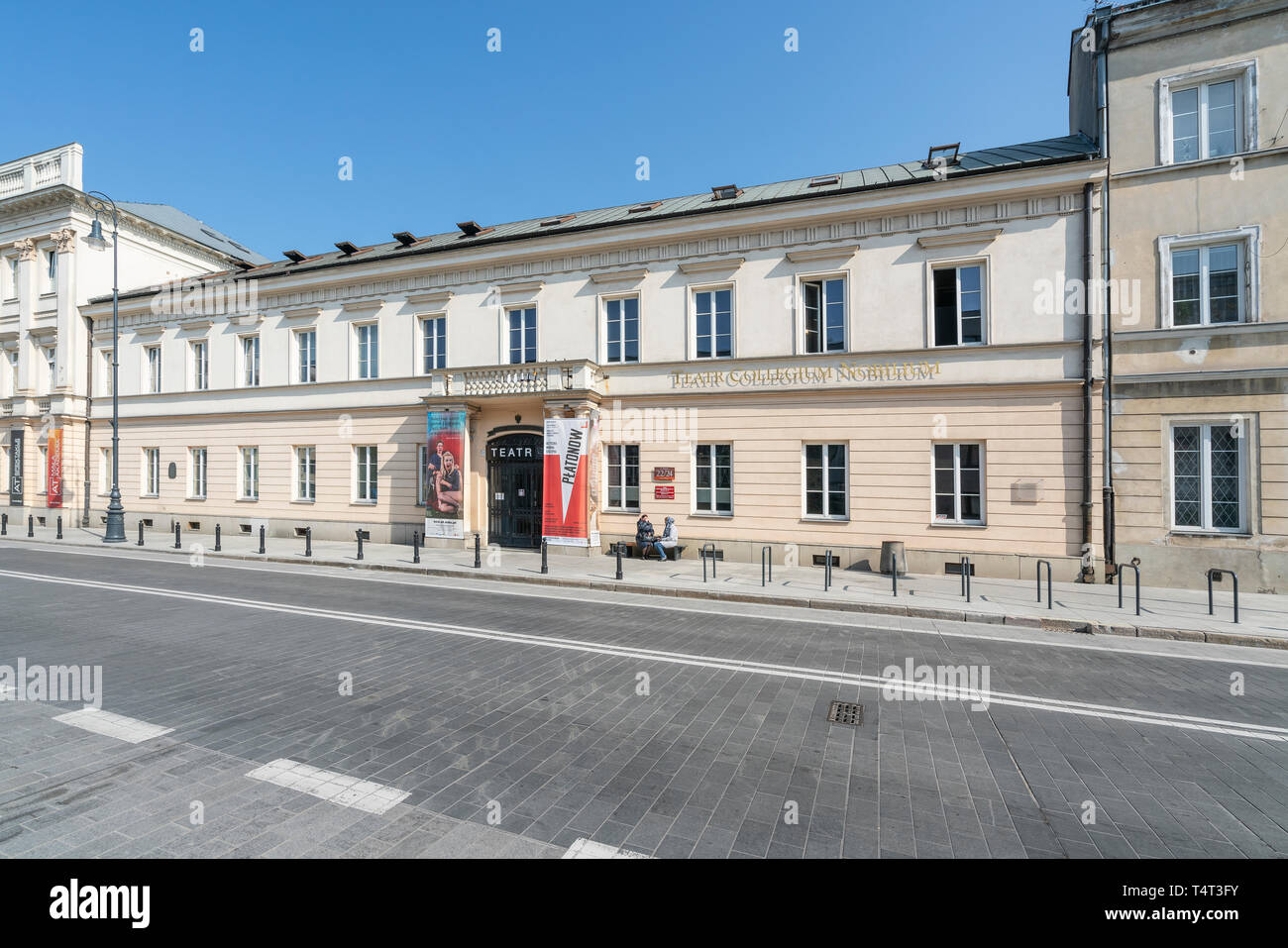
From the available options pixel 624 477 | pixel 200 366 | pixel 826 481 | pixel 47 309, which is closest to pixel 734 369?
pixel 826 481

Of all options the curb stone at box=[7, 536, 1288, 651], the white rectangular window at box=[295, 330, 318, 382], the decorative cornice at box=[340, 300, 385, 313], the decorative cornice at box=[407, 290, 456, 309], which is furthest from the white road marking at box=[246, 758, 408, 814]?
the white rectangular window at box=[295, 330, 318, 382]

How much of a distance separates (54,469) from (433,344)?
21.8 m

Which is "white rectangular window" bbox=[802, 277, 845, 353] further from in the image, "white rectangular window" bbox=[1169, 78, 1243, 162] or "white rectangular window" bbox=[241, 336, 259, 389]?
"white rectangular window" bbox=[241, 336, 259, 389]

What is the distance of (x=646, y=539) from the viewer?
17422mm

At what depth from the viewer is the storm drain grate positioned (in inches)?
223

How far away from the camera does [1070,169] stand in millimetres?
14430

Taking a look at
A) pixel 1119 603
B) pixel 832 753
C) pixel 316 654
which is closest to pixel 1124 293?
pixel 1119 603

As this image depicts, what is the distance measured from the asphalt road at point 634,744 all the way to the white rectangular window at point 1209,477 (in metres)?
6.62

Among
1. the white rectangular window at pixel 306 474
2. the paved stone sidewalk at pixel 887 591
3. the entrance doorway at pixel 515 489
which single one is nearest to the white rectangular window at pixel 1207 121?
the paved stone sidewalk at pixel 887 591

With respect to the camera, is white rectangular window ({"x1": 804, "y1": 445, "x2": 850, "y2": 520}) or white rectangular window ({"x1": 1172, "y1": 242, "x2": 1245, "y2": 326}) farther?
white rectangular window ({"x1": 804, "y1": 445, "x2": 850, "y2": 520})

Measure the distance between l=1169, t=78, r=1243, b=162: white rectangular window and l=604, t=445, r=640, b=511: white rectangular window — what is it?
16.1 meters

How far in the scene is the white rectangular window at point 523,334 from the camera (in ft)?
65.9

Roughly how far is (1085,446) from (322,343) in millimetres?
25680
